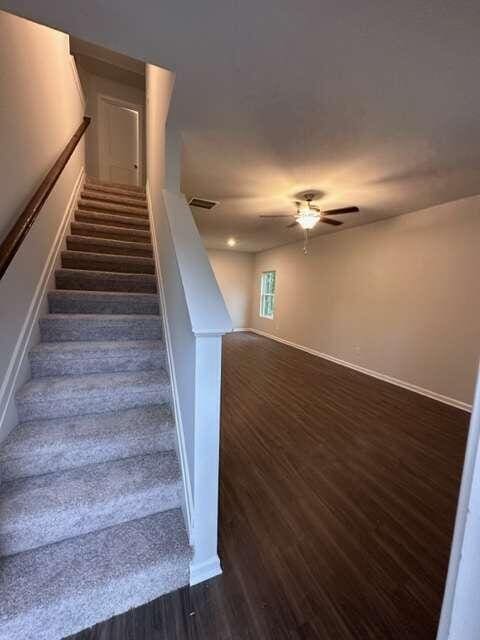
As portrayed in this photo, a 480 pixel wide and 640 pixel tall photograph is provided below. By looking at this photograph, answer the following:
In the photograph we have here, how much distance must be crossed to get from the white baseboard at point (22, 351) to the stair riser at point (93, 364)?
0.09 m

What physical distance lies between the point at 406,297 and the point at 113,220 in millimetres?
3981

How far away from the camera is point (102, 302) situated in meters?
2.28

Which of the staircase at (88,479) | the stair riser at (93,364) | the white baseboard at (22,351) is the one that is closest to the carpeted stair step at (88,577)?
the staircase at (88,479)

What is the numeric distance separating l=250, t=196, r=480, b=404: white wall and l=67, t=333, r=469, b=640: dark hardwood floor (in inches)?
28.6

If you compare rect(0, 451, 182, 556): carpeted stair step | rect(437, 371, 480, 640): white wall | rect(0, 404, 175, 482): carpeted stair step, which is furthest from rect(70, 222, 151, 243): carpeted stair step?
rect(437, 371, 480, 640): white wall

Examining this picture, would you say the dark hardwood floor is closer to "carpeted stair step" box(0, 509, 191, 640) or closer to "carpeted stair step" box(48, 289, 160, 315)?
"carpeted stair step" box(0, 509, 191, 640)

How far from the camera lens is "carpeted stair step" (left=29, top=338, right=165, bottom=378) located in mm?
1757

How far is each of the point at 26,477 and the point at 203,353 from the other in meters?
1.12

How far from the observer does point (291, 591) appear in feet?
4.01

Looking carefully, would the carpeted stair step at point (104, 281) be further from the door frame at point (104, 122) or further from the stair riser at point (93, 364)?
the door frame at point (104, 122)

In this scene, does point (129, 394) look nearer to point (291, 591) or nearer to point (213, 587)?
point (213, 587)

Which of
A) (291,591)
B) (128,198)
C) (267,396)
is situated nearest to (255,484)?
(291,591)

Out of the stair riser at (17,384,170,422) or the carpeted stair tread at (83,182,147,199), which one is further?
the carpeted stair tread at (83,182,147,199)

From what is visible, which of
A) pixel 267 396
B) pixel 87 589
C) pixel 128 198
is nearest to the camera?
pixel 87 589
